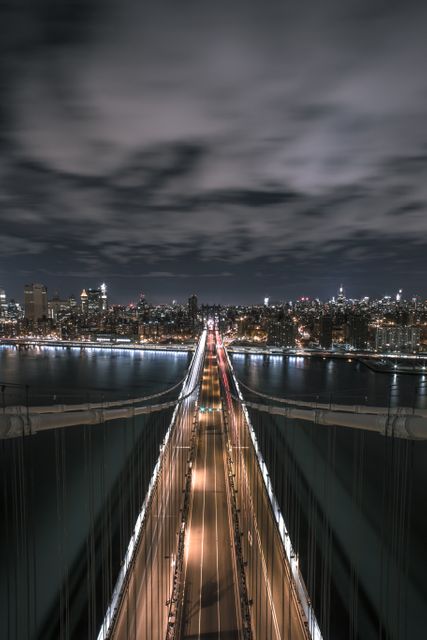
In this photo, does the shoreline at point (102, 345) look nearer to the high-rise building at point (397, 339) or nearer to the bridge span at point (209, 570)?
the high-rise building at point (397, 339)

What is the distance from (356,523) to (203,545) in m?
2.67

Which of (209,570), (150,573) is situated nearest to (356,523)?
(209,570)

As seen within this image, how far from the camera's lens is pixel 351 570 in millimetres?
4320

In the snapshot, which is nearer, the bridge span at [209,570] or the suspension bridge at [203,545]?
the suspension bridge at [203,545]

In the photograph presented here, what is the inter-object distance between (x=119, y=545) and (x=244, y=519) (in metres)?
1.69

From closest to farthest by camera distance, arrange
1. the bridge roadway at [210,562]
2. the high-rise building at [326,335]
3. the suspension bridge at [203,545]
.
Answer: the suspension bridge at [203,545] → the bridge roadway at [210,562] → the high-rise building at [326,335]

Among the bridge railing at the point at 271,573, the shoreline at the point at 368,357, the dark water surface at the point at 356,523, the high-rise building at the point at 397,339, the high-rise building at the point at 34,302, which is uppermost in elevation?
the high-rise building at the point at 34,302

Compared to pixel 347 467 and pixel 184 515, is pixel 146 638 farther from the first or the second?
pixel 347 467

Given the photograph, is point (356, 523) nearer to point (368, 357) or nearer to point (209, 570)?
point (209, 570)

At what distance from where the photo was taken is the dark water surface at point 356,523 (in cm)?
361

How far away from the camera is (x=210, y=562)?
3363 millimetres

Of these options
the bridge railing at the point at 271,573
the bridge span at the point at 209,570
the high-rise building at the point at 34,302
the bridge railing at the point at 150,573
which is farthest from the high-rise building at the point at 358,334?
the high-rise building at the point at 34,302

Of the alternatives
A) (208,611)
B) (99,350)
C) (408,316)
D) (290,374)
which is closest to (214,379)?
(290,374)

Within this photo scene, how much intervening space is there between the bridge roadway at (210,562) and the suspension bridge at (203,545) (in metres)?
0.01
